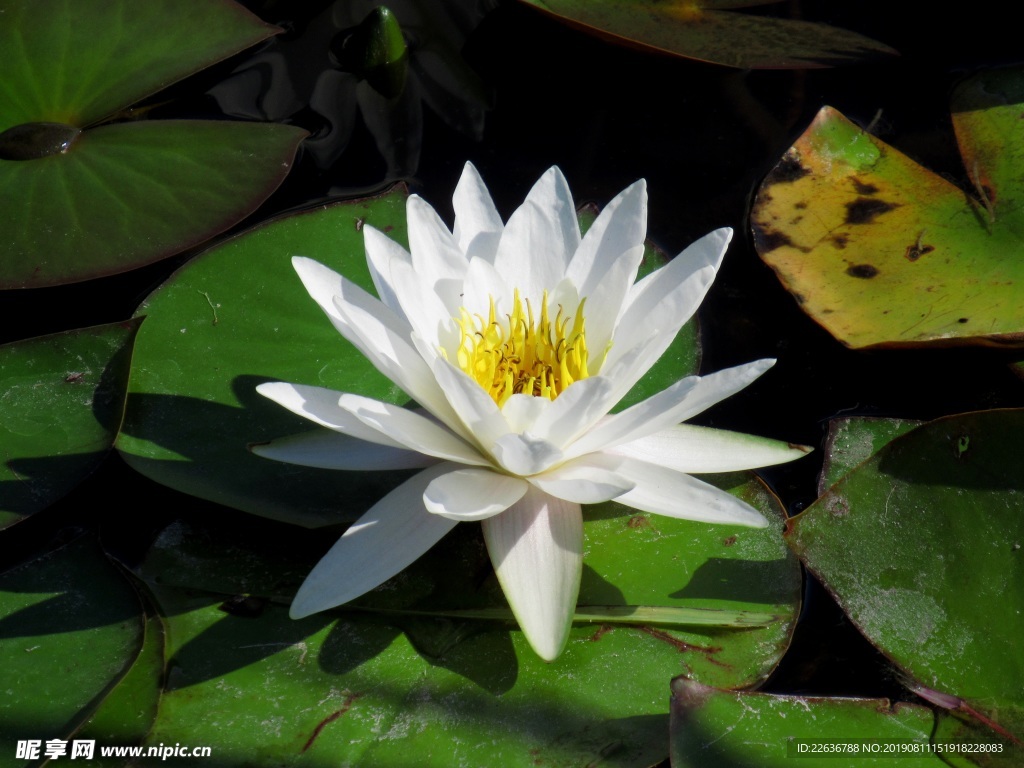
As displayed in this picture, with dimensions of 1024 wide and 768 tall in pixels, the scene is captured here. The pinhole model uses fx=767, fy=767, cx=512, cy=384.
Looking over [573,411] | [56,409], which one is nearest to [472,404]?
[573,411]

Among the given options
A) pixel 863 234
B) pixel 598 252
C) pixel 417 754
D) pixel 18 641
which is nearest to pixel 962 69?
pixel 863 234

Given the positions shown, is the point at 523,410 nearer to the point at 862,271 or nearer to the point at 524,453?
the point at 524,453

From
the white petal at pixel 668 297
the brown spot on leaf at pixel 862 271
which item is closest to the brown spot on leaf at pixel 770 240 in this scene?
the brown spot on leaf at pixel 862 271

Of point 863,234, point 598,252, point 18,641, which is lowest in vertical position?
point 18,641

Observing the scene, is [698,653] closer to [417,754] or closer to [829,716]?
[829,716]

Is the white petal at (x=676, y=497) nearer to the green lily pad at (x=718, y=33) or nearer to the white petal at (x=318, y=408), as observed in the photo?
the white petal at (x=318, y=408)
